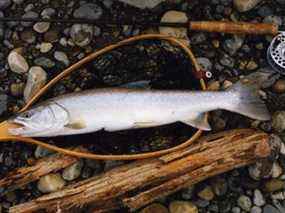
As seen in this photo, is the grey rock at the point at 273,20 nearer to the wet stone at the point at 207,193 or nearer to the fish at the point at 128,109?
the fish at the point at 128,109

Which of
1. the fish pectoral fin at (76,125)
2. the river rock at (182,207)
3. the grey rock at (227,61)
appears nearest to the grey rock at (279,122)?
the grey rock at (227,61)

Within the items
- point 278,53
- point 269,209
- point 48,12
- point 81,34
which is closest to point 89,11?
point 81,34

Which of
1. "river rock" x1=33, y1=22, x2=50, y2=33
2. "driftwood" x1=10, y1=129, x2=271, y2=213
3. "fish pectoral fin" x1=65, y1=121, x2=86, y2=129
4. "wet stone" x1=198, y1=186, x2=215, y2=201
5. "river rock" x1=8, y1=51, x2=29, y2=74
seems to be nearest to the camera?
"driftwood" x1=10, y1=129, x2=271, y2=213

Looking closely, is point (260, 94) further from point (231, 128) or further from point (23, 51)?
point (23, 51)

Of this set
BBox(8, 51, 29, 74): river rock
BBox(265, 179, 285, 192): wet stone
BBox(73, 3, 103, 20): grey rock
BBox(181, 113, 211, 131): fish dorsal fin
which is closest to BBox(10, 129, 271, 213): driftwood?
BBox(181, 113, 211, 131): fish dorsal fin

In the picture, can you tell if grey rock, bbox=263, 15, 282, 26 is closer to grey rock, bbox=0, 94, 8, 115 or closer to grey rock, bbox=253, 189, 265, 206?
grey rock, bbox=253, 189, 265, 206

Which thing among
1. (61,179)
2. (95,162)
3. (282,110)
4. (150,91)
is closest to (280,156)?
(282,110)
